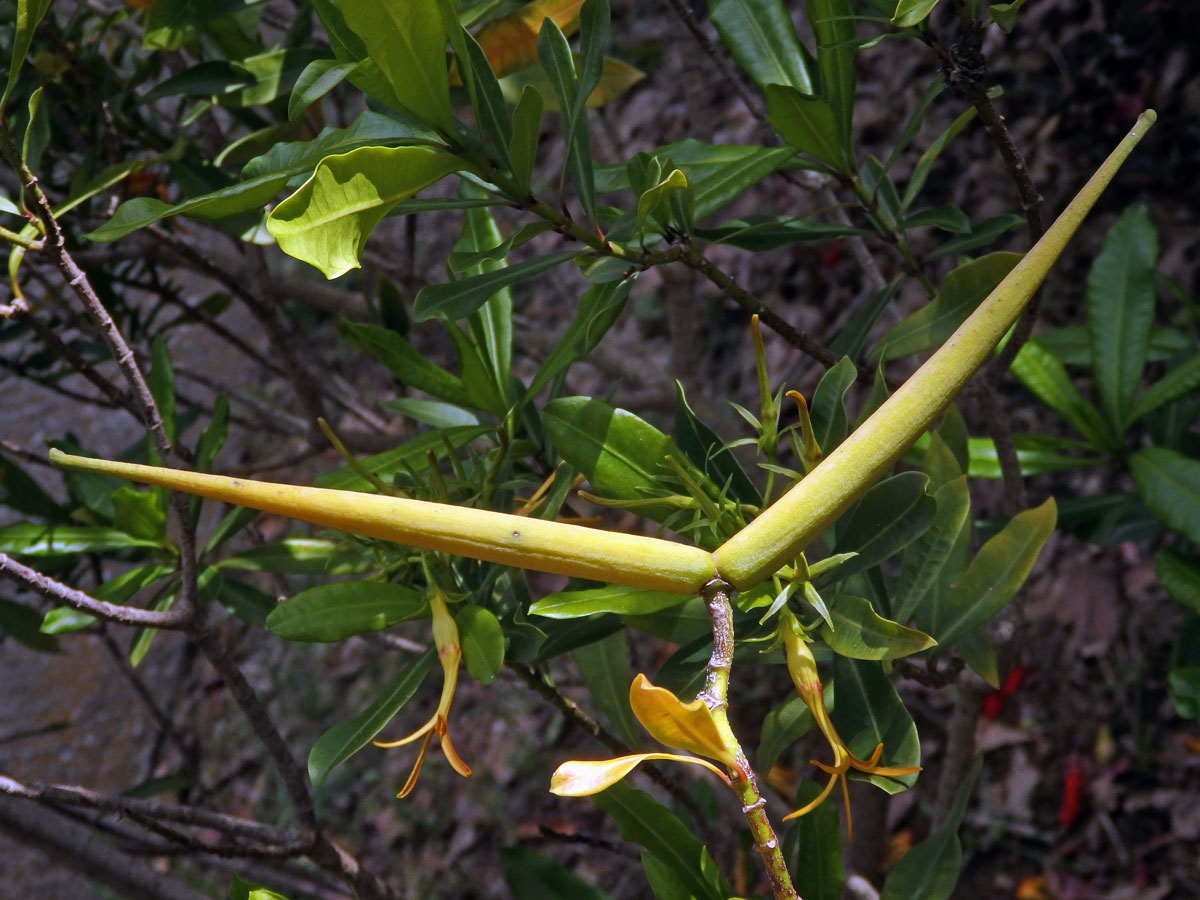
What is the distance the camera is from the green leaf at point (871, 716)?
0.85 m

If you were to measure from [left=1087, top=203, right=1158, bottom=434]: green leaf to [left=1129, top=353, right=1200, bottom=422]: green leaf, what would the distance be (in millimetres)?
54

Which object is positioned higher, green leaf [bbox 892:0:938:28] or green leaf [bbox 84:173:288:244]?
green leaf [bbox 892:0:938:28]

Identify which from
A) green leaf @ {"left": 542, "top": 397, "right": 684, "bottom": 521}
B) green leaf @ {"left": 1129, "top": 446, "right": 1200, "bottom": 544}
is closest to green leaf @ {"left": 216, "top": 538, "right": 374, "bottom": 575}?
green leaf @ {"left": 542, "top": 397, "right": 684, "bottom": 521}

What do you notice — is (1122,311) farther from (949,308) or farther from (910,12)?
(910,12)

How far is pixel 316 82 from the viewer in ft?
2.55

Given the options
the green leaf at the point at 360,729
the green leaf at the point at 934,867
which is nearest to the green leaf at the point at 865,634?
the green leaf at the point at 934,867

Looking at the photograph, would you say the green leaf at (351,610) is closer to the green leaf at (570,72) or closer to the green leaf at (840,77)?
the green leaf at (570,72)

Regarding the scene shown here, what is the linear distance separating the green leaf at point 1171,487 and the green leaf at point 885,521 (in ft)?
1.75

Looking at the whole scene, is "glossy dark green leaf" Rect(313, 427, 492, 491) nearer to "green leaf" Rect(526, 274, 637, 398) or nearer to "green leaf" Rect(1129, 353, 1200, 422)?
"green leaf" Rect(526, 274, 637, 398)

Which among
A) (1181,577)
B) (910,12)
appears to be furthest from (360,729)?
(1181,577)

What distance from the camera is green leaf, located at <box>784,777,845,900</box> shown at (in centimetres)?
90

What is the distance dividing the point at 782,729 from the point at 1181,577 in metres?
0.56

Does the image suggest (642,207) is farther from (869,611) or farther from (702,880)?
(702,880)

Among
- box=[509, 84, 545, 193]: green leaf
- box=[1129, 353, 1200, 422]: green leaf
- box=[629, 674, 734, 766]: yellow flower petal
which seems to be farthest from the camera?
box=[1129, 353, 1200, 422]: green leaf
